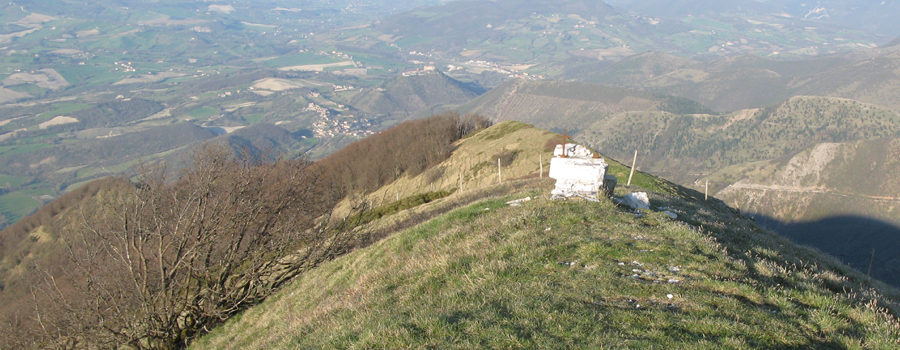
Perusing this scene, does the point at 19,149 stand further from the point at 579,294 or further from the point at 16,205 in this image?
the point at 579,294

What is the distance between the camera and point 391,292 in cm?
1005

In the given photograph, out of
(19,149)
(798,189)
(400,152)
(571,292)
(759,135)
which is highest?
(571,292)

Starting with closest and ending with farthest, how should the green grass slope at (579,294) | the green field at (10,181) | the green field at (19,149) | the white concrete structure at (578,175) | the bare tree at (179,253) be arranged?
the green grass slope at (579,294) → the bare tree at (179,253) → the white concrete structure at (578,175) → the green field at (10,181) → the green field at (19,149)

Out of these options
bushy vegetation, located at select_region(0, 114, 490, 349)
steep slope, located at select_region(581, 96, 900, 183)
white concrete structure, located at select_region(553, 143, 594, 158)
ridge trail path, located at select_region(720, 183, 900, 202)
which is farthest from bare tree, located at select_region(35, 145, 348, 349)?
steep slope, located at select_region(581, 96, 900, 183)

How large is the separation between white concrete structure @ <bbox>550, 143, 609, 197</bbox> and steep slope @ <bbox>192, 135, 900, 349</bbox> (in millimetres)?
854

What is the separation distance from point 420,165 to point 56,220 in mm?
64494

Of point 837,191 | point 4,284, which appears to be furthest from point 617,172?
point 837,191

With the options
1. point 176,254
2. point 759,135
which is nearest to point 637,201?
point 176,254

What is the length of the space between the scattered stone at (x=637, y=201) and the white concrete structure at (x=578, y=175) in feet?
4.57

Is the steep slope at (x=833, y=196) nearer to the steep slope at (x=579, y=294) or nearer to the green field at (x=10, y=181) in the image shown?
the steep slope at (x=579, y=294)

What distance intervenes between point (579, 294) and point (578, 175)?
7510 mm

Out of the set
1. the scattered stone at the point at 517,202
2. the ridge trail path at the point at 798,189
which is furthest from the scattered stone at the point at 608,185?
the ridge trail path at the point at 798,189

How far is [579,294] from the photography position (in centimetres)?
784

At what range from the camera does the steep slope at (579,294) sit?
634 centimetres
